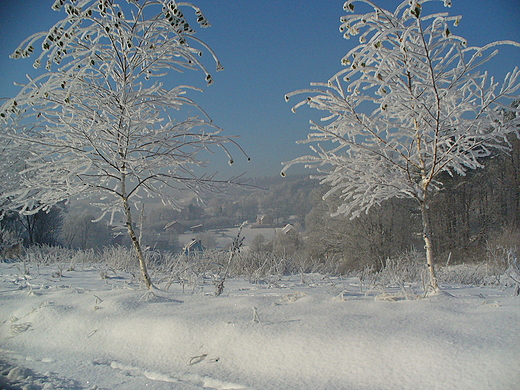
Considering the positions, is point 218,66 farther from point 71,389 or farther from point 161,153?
point 71,389

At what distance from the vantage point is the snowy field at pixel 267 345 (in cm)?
191

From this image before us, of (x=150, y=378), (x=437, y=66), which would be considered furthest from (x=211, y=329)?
(x=437, y=66)

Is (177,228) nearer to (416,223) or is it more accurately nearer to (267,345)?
(416,223)

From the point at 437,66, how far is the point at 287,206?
67403 mm

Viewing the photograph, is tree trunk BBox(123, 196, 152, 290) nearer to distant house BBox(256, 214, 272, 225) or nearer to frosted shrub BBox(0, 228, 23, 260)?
frosted shrub BBox(0, 228, 23, 260)

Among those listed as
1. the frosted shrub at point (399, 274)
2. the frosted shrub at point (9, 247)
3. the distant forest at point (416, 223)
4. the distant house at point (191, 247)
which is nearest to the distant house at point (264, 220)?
the distant forest at point (416, 223)

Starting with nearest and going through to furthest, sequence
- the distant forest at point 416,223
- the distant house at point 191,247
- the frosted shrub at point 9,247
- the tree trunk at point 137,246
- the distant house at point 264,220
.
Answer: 1. the tree trunk at point 137,246
2. the distant house at point 191,247
3. the frosted shrub at point 9,247
4. the distant forest at point 416,223
5. the distant house at point 264,220

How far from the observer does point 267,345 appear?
7.62 feet

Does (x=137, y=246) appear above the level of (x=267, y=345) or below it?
above

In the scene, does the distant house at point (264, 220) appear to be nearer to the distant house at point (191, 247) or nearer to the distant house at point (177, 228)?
the distant house at point (177, 228)

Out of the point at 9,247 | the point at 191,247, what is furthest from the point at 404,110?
the point at 9,247

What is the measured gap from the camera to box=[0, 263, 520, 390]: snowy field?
1.91 m

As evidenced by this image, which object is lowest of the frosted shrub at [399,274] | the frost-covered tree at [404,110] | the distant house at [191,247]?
the frosted shrub at [399,274]

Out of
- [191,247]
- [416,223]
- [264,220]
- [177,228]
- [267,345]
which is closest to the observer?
[267,345]
